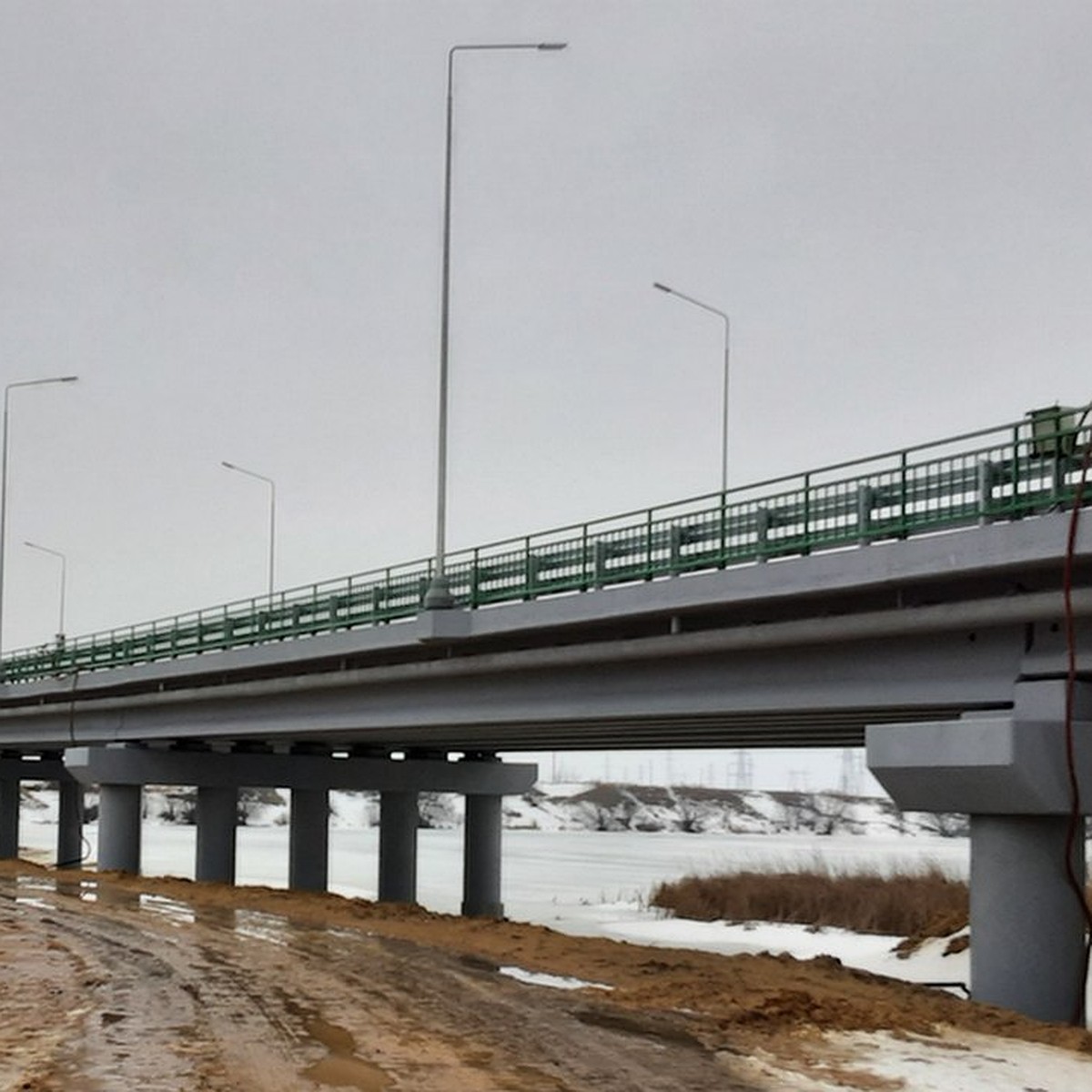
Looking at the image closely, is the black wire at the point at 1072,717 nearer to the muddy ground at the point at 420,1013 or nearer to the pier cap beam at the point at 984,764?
the pier cap beam at the point at 984,764

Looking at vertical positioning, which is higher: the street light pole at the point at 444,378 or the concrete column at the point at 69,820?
the street light pole at the point at 444,378

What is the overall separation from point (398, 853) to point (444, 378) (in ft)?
77.5

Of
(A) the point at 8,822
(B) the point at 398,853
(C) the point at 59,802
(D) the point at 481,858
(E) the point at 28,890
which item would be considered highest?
(E) the point at 28,890

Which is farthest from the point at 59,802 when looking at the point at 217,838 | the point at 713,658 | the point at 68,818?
the point at 713,658

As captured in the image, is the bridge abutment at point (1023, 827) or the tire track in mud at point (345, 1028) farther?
the bridge abutment at point (1023, 827)

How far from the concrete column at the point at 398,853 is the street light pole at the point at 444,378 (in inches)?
771

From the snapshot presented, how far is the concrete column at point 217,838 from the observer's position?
156ft

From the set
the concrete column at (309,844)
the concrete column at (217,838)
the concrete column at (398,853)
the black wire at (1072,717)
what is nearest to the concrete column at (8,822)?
the concrete column at (217,838)

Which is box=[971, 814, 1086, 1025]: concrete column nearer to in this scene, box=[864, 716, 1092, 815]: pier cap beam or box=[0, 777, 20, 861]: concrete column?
box=[864, 716, 1092, 815]: pier cap beam

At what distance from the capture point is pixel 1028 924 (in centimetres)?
1878

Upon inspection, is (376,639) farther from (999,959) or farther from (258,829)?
(258,829)

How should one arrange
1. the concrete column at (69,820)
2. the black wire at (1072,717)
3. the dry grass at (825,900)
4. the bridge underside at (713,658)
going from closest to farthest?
1. the black wire at (1072,717)
2. the bridge underside at (713,658)
3. the dry grass at (825,900)
4. the concrete column at (69,820)

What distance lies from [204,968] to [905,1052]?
9.32 m

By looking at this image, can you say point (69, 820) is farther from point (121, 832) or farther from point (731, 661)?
point (731, 661)
